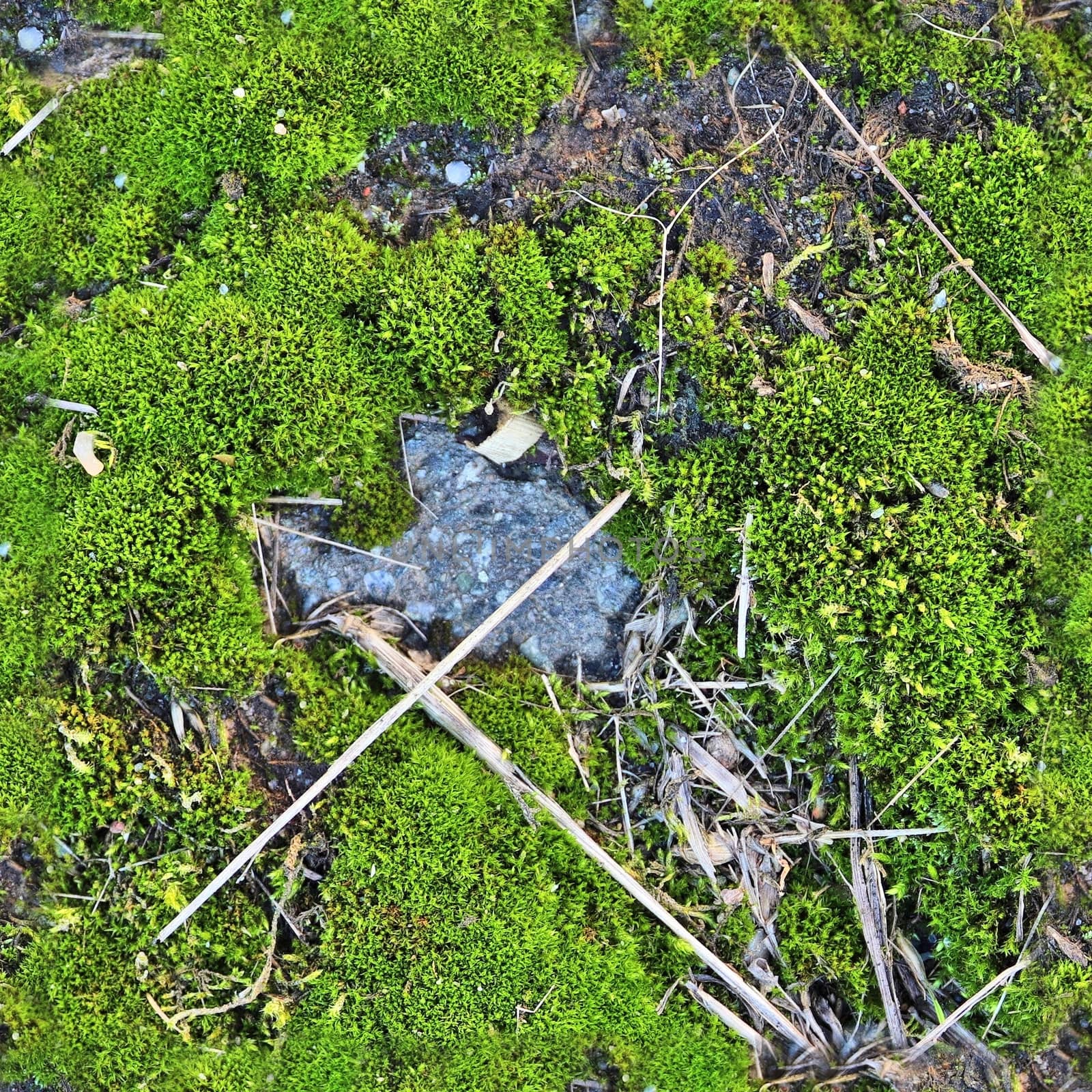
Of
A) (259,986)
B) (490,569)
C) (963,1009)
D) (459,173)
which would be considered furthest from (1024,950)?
(459,173)

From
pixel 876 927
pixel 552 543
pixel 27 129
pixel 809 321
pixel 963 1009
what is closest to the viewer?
pixel 963 1009

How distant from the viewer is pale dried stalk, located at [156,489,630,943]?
3.71 meters

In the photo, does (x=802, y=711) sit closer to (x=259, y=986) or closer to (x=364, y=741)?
(x=364, y=741)

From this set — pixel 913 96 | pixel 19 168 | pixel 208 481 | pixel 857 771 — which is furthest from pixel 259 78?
pixel 857 771

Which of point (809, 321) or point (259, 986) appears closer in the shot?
point (259, 986)

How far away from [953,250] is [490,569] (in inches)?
99.6

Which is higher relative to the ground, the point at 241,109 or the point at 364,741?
the point at 241,109

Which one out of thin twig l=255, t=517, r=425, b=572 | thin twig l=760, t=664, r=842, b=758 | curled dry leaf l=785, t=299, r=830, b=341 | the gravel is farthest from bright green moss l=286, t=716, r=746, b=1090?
curled dry leaf l=785, t=299, r=830, b=341

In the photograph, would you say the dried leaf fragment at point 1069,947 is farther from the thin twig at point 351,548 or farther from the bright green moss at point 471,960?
the thin twig at point 351,548

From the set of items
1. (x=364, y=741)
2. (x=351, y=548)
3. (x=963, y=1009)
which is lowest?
(x=963, y=1009)

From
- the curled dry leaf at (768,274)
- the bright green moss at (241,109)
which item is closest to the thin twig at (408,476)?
the bright green moss at (241,109)

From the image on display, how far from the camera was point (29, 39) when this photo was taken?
4.17 m

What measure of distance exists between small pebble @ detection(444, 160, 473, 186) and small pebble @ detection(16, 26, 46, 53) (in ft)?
6.87

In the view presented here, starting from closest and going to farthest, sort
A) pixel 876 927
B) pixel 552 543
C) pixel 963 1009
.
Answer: pixel 963 1009 < pixel 876 927 < pixel 552 543
